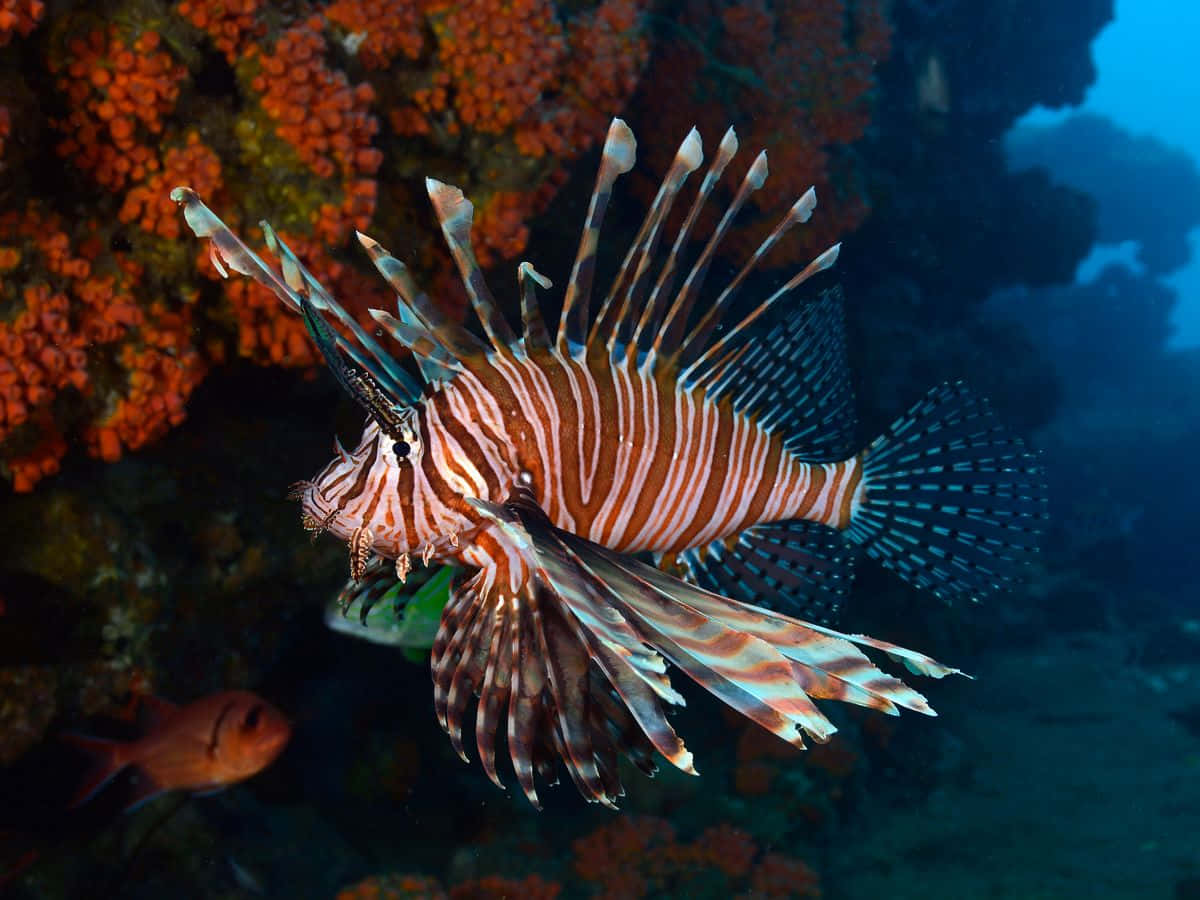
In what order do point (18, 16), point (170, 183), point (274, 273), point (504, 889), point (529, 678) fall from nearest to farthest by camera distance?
point (274, 273) → point (529, 678) → point (18, 16) → point (170, 183) → point (504, 889)

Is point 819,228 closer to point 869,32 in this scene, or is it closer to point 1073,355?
point 869,32

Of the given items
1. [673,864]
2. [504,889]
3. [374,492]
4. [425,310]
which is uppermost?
[425,310]

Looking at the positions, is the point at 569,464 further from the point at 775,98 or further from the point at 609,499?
the point at 775,98

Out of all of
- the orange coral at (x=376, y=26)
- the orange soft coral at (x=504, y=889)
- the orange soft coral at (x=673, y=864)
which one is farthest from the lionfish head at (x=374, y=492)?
the orange soft coral at (x=673, y=864)

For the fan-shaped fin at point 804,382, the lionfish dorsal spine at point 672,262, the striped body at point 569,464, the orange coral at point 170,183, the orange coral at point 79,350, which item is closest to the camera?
the striped body at point 569,464

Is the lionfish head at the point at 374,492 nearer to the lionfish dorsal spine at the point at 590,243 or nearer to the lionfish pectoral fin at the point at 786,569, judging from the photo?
the lionfish dorsal spine at the point at 590,243

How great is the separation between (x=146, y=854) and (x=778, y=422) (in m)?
3.57

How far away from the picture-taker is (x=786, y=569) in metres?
3.20

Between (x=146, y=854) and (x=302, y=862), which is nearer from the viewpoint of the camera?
(x=146, y=854)

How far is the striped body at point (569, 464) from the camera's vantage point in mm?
2137

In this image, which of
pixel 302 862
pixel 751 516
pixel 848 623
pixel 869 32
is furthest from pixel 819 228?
pixel 302 862

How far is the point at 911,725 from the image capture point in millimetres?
8070

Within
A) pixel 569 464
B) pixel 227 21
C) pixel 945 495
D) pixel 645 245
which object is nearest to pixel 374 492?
pixel 569 464

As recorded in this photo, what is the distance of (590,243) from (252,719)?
2.36m
